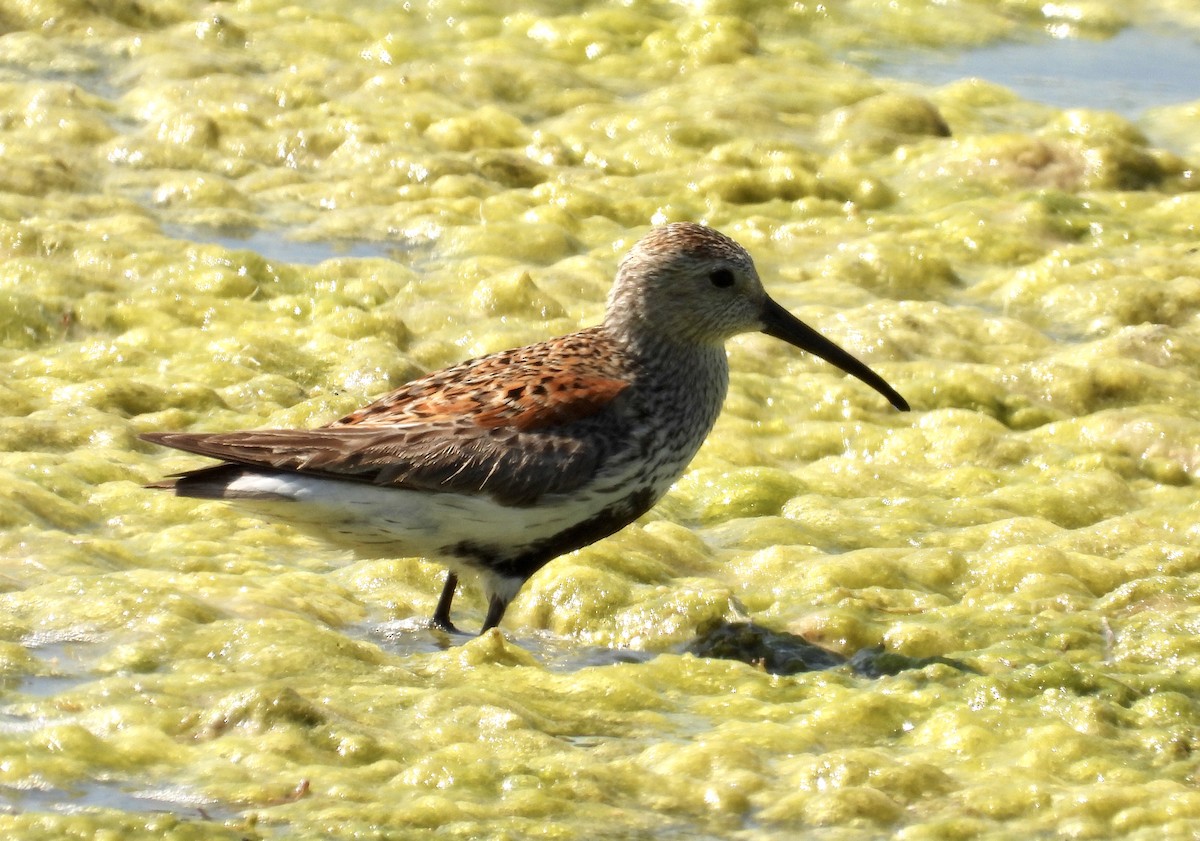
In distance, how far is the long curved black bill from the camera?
6.00 m

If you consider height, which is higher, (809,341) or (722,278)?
(722,278)

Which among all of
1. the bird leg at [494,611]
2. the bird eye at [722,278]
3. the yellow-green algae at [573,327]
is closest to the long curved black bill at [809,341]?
the bird eye at [722,278]

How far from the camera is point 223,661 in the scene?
4.71 meters

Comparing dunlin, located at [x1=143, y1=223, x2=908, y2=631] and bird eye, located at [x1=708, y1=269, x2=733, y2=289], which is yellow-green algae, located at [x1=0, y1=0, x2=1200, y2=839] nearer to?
dunlin, located at [x1=143, y1=223, x2=908, y2=631]

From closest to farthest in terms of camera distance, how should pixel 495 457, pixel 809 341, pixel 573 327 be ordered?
1. pixel 495 457
2. pixel 809 341
3. pixel 573 327

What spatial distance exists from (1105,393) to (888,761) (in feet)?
10.9

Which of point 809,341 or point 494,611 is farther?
point 809,341

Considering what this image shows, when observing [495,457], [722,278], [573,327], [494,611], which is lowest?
[573,327]

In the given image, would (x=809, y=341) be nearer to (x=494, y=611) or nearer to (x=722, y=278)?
(x=722, y=278)

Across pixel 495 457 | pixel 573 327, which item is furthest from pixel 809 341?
pixel 573 327

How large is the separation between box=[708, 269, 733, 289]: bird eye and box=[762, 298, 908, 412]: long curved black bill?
0.69 ft

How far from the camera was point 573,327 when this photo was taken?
298 inches

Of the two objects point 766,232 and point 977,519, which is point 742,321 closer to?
point 977,519

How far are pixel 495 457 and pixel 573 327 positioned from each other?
2.57 metres
